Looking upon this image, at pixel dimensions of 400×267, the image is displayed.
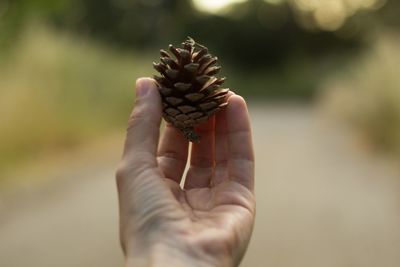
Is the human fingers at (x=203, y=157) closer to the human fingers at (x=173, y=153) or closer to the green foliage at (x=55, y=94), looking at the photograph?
the human fingers at (x=173, y=153)

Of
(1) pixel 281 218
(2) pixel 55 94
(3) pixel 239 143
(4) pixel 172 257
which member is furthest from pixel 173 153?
(2) pixel 55 94

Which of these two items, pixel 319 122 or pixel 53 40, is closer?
pixel 53 40

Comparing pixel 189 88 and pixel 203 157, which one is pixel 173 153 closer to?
pixel 203 157

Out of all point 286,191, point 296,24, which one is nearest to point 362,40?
point 296,24

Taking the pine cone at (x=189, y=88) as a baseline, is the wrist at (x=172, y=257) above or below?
below

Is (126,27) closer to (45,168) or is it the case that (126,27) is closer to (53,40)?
(53,40)

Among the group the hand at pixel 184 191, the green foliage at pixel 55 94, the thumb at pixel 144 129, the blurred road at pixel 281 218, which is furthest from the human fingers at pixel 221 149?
the green foliage at pixel 55 94

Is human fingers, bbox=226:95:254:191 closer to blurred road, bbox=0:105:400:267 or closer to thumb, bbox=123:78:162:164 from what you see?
thumb, bbox=123:78:162:164
